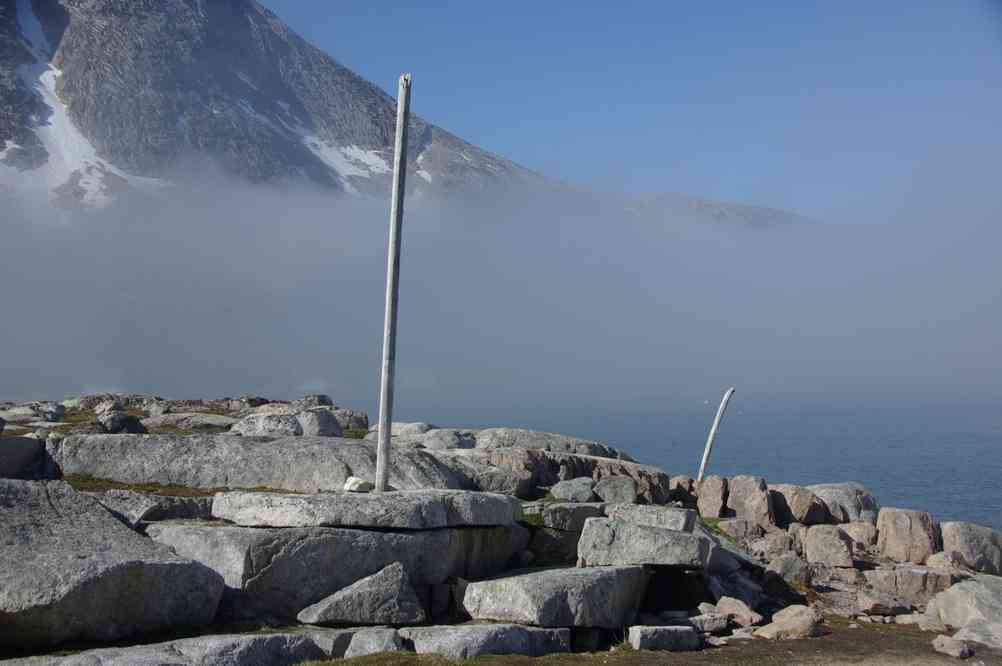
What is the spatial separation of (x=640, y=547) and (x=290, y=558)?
5967mm

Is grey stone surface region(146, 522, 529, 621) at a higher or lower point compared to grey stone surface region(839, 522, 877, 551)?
higher

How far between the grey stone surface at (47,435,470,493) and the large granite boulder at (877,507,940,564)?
1190 cm

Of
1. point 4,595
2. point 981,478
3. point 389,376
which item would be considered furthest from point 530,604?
point 981,478

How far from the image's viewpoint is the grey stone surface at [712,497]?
28.0 metres

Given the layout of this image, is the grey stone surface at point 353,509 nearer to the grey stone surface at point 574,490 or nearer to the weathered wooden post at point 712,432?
the grey stone surface at point 574,490

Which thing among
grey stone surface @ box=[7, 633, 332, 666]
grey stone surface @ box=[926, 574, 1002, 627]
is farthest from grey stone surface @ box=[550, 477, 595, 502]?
grey stone surface @ box=[7, 633, 332, 666]

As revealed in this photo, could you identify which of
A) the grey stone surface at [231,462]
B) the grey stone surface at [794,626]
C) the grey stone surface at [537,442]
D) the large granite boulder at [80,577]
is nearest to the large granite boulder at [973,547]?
the grey stone surface at [794,626]

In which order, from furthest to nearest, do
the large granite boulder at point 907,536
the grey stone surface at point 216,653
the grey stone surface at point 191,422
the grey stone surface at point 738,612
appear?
the grey stone surface at point 191,422 < the large granite boulder at point 907,536 < the grey stone surface at point 738,612 < the grey stone surface at point 216,653

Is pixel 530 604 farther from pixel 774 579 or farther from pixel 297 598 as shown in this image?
pixel 774 579

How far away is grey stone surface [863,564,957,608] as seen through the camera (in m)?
21.4

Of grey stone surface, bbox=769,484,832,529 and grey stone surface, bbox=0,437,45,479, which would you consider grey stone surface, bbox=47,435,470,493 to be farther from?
grey stone surface, bbox=769,484,832,529

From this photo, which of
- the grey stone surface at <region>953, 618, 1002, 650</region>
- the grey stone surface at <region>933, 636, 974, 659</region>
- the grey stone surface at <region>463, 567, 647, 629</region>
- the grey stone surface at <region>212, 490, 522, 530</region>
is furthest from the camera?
the grey stone surface at <region>953, 618, 1002, 650</region>

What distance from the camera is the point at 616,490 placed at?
23531mm

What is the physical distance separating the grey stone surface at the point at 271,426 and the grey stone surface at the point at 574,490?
623 centimetres
